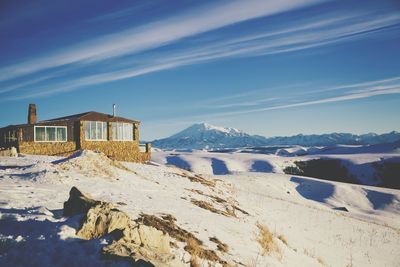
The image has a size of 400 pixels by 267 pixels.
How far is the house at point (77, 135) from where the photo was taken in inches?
1366

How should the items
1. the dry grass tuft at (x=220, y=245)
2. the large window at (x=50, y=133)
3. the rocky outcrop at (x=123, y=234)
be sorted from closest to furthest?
the rocky outcrop at (x=123, y=234)
the dry grass tuft at (x=220, y=245)
the large window at (x=50, y=133)

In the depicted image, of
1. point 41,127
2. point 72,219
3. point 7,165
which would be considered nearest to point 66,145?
point 41,127

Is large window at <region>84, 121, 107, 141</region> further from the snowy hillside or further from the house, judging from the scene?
the snowy hillside

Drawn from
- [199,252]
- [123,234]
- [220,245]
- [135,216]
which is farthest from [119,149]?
[123,234]

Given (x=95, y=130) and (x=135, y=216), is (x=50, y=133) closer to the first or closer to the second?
(x=95, y=130)

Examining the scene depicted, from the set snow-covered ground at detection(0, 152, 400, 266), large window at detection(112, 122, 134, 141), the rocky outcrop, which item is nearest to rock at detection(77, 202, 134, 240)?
the rocky outcrop

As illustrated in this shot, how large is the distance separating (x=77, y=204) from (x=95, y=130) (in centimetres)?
3159

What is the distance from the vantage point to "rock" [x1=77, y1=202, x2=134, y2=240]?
8.14 meters

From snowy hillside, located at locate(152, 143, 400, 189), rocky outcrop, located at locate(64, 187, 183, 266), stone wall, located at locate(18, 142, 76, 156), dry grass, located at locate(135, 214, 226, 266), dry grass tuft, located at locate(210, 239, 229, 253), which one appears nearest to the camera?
rocky outcrop, located at locate(64, 187, 183, 266)

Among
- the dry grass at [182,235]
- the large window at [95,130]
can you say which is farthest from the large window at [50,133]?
the dry grass at [182,235]

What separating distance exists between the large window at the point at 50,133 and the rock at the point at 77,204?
28717 mm

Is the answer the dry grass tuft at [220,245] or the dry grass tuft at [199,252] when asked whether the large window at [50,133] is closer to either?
the dry grass tuft at [220,245]

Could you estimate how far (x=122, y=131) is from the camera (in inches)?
1673

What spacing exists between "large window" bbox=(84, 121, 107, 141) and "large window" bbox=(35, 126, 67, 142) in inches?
98.5
